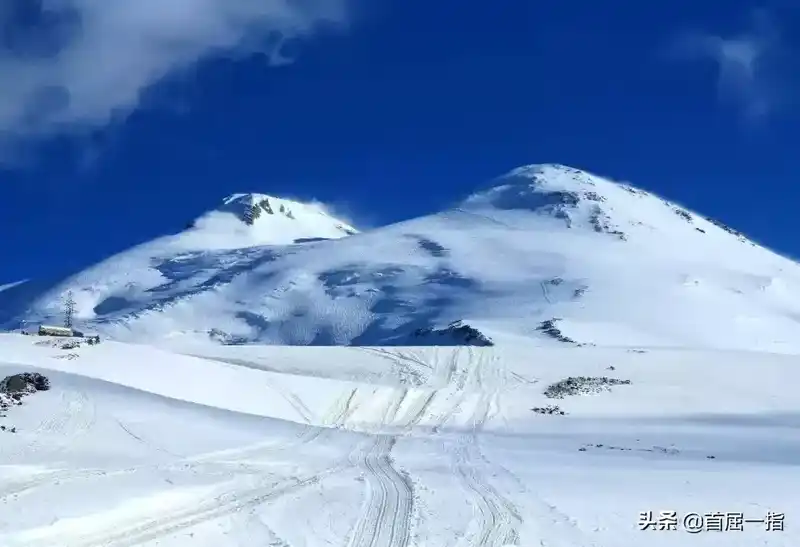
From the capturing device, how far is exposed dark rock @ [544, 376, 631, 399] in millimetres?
34000

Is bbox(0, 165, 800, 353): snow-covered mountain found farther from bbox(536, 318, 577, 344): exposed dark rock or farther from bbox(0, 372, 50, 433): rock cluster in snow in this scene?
bbox(0, 372, 50, 433): rock cluster in snow

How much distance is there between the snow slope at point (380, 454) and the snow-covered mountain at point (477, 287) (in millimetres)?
35800

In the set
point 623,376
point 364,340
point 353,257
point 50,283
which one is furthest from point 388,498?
point 50,283

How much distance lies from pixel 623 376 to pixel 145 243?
157m

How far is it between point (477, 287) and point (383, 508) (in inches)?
3607

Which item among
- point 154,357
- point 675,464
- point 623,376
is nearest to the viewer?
point 675,464

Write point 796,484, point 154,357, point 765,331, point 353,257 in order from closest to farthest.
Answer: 1. point 796,484
2. point 154,357
3. point 765,331
4. point 353,257

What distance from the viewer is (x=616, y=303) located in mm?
91688

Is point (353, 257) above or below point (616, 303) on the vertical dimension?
above

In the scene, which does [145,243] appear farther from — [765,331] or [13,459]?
[13,459]

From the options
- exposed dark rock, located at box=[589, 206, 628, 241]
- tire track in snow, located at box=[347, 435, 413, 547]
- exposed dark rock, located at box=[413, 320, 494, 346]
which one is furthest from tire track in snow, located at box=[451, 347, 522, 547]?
exposed dark rock, located at box=[589, 206, 628, 241]

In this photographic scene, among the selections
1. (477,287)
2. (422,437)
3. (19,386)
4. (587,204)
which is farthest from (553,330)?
(587,204)

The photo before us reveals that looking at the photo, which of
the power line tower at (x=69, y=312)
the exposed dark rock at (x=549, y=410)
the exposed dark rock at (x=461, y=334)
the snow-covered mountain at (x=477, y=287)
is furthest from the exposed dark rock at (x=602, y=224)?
the exposed dark rock at (x=549, y=410)

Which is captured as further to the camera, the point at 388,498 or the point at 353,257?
the point at 353,257
